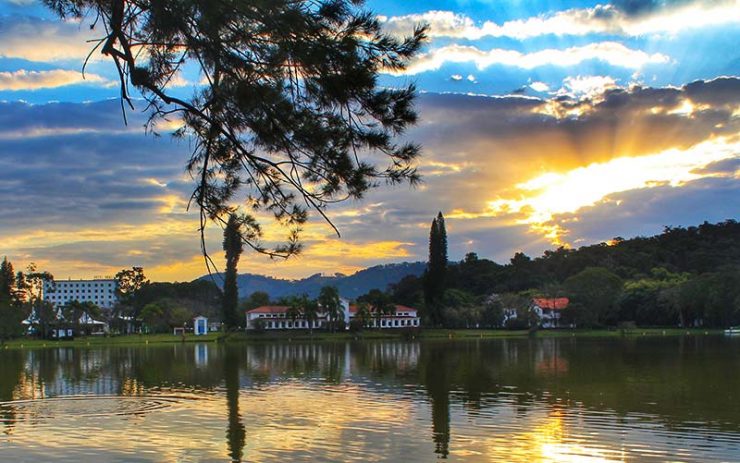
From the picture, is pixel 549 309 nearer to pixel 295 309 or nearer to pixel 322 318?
pixel 322 318

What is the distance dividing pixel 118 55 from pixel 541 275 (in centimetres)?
13029

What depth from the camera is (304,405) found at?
2594 cm

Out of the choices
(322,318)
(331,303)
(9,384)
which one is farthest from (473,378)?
(322,318)

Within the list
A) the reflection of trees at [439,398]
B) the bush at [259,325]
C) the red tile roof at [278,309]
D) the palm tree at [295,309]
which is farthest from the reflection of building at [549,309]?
the reflection of trees at [439,398]

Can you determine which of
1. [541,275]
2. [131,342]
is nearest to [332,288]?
[131,342]

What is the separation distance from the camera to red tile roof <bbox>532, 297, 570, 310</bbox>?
11019cm

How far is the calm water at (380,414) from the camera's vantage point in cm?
1748

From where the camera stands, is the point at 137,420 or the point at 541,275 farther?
the point at 541,275

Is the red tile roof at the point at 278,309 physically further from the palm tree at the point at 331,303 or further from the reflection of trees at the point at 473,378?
the reflection of trees at the point at 473,378

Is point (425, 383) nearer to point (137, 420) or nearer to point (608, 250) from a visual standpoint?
point (137, 420)

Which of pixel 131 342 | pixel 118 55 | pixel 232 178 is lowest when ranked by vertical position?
pixel 131 342

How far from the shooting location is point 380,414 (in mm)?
23219

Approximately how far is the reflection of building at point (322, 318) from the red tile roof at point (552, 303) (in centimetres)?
1857

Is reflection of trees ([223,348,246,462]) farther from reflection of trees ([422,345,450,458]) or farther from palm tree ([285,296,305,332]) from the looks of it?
palm tree ([285,296,305,332])
